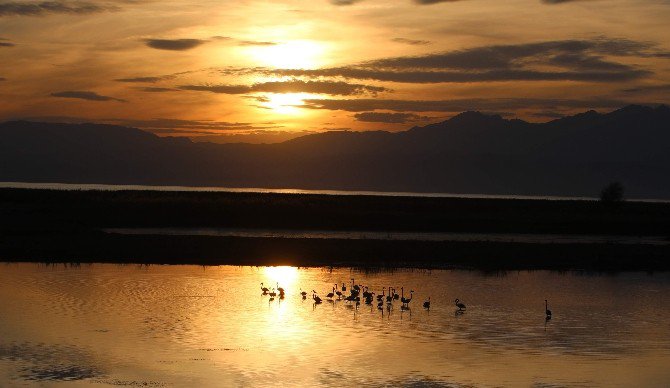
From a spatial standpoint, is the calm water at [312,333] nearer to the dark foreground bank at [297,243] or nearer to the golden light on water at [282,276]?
the golden light on water at [282,276]

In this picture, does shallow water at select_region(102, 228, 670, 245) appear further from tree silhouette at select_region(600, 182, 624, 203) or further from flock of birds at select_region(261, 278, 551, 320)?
tree silhouette at select_region(600, 182, 624, 203)

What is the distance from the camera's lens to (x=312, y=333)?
24.6 m

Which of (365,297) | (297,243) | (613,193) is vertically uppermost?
(365,297)

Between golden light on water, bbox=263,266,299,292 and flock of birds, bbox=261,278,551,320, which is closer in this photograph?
flock of birds, bbox=261,278,551,320

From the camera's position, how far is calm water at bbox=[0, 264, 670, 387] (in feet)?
64.6

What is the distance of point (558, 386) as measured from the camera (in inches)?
755

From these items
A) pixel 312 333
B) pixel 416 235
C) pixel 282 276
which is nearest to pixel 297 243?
pixel 282 276

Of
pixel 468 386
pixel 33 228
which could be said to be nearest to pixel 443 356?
pixel 468 386

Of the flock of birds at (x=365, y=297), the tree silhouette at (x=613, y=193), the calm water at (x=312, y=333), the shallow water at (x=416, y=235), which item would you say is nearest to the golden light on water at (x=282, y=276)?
the calm water at (x=312, y=333)

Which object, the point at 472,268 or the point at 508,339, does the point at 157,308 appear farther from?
the point at 472,268

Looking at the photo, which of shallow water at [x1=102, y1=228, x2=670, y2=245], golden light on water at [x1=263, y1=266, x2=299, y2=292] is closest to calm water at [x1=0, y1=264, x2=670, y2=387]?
golden light on water at [x1=263, y1=266, x2=299, y2=292]

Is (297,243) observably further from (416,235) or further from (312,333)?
(312,333)

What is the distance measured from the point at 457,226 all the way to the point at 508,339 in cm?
4536

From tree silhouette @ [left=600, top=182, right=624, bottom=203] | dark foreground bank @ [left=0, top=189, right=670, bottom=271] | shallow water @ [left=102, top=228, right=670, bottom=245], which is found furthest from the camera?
tree silhouette @ [left=600, top=182, right=624, bottom=203]
